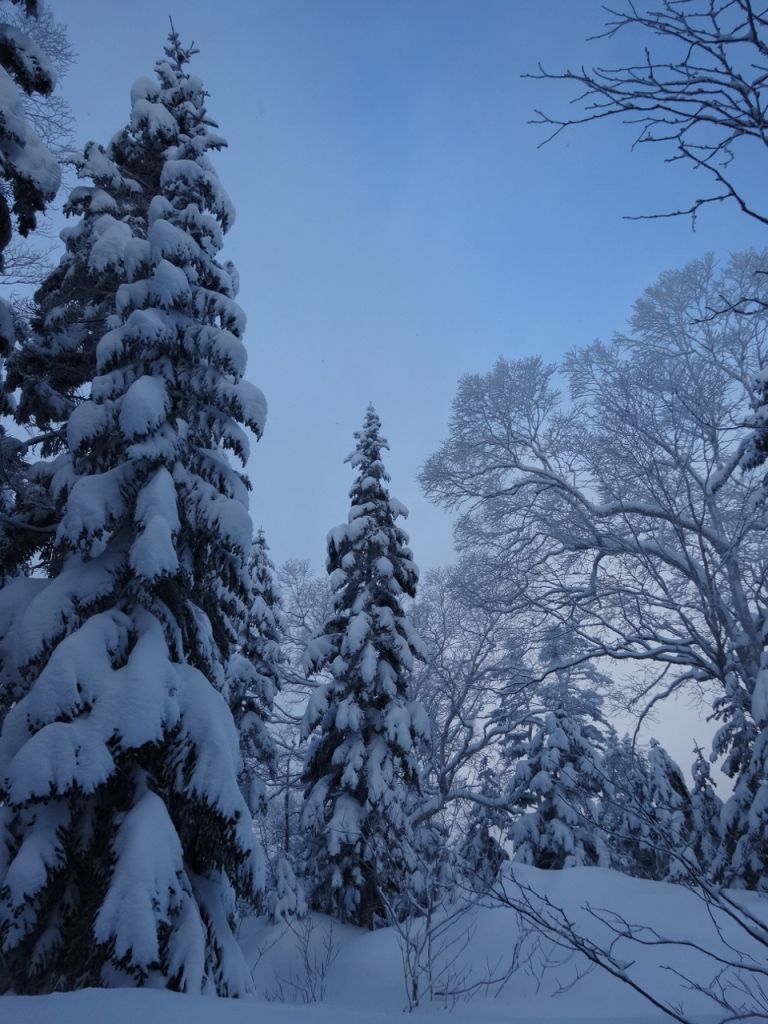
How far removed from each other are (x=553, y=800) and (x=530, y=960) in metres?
8.52

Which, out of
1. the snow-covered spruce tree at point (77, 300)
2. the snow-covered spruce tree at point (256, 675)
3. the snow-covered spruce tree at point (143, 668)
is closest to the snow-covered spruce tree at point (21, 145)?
the snow-covered spruce tree at point (143, 668)

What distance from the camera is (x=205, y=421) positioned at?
7531 millimetres

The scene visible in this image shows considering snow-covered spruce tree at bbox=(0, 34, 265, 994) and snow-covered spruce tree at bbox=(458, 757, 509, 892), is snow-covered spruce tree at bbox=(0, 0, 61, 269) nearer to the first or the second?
snow-covered spruce tree at bbox=(0, 34, 265, 994)

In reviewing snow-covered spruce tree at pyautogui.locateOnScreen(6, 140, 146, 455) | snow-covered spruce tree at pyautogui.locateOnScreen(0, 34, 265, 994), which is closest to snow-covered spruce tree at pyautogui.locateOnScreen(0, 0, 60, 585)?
snow-covered spruce tree at pyautogui.locateOnScreen(0, 34, 265, 994)

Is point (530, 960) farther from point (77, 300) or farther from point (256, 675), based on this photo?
point (77, 300)

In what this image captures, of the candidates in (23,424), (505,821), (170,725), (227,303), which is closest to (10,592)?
(170,725)

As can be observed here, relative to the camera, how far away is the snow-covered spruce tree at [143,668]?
507 centimetres

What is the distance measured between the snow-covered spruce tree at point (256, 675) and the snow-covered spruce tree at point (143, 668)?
7856 millimetres

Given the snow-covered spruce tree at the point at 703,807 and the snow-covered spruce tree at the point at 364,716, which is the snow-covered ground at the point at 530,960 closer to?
the snow-covered spruce tree at the point at 364,716

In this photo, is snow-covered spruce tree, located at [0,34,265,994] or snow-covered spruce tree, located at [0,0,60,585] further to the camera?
snow-covered spruce tree, located at [0,0,60,585]

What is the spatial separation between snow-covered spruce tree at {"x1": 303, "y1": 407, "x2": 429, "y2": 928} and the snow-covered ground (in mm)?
1096

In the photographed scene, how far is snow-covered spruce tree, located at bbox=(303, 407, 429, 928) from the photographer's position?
41.8 feet

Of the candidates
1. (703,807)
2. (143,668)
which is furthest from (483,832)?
(143,668)

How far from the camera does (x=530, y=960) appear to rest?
967 cm
